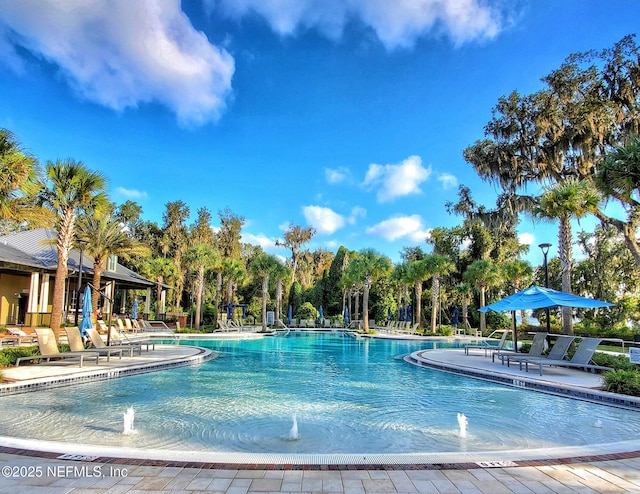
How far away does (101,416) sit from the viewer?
6207 mm

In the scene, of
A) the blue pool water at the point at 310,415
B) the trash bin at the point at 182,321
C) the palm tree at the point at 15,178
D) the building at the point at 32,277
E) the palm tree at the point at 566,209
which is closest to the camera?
the blue pool water at the point at 310,415

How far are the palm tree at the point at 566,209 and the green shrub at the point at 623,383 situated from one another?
5.96m

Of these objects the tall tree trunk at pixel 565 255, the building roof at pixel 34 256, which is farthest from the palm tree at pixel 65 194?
the tall tree trunk at pixel 565 255

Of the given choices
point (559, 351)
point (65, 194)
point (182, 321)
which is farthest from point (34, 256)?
point (559, 351)

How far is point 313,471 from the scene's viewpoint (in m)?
Result: 3.76

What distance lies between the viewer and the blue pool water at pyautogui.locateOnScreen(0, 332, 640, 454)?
16.9 feet

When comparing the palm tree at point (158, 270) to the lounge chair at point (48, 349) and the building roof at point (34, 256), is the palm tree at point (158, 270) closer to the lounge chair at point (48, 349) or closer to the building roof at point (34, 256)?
the building roof at point (34, 256)

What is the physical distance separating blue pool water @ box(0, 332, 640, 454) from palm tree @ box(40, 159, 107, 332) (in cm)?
643

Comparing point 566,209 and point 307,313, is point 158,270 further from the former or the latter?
point 566,209

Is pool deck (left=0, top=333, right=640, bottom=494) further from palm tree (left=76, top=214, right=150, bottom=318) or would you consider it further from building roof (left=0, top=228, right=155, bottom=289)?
palm tree (left=76, top=214, right=150, bottom=318)

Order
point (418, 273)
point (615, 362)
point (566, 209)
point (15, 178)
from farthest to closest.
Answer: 1. point (418, 273)
2. point (566, 209)
3. point (615, 362)
4. point (15, 178)

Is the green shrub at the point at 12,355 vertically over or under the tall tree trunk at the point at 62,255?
under

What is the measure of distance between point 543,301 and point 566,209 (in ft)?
12.7

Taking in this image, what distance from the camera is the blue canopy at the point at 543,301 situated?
37.2ft
